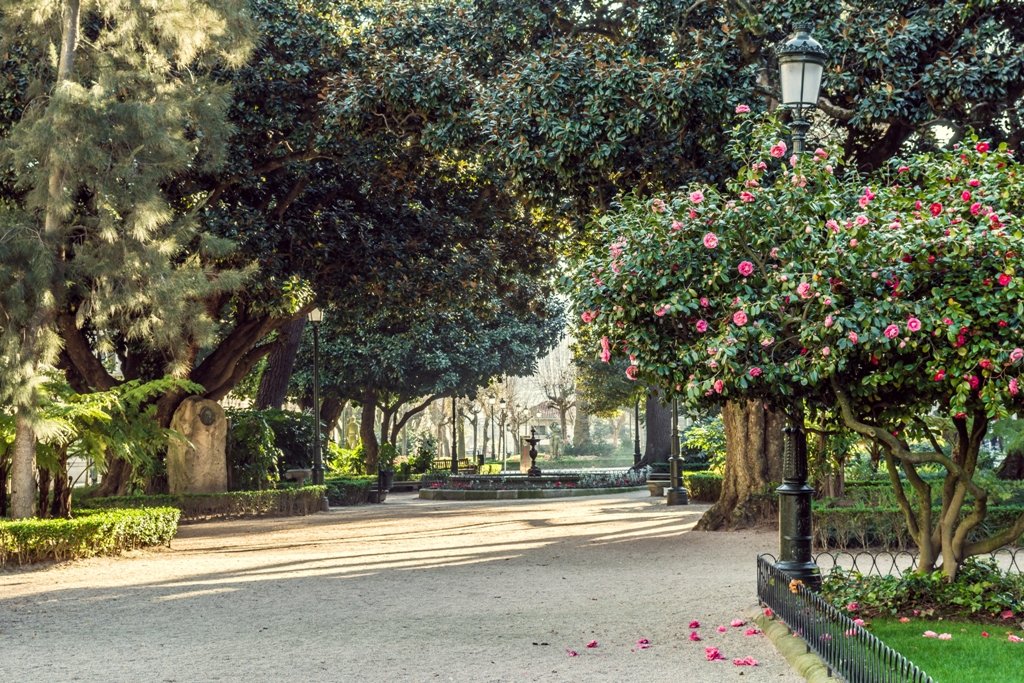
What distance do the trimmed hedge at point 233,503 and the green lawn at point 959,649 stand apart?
14.5 meters

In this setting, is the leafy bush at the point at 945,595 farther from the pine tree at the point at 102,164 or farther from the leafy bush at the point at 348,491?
the leafy bush at the point at 348,491

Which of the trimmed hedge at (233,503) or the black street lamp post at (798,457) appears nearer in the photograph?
the black street lamp post at (798,457)

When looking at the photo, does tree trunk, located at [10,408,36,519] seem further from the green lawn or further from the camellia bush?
the green lawn

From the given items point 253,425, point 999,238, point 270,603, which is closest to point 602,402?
point 253,425

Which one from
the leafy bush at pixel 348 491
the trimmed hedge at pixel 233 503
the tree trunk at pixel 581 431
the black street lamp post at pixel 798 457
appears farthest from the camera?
the tree trunk at pixel 581 431

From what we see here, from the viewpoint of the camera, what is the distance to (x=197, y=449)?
22.6 metres

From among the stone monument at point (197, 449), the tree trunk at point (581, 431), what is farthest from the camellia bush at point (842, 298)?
the tree trunk at point (581, 431)

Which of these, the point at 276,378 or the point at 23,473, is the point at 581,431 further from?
the point at 23,473

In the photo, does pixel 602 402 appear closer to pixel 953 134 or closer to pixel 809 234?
→ pixel 953 134

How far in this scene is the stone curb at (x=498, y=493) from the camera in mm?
30750

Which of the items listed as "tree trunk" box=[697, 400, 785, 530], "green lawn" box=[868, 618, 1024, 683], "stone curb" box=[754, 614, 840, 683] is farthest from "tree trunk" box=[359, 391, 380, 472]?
"green lawn" box=[868, 618, 1024, 683]

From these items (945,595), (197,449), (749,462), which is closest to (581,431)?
(197,449)

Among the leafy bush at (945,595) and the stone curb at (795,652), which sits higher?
the leafy bush at (945,595)

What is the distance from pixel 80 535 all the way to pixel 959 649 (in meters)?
10.9
